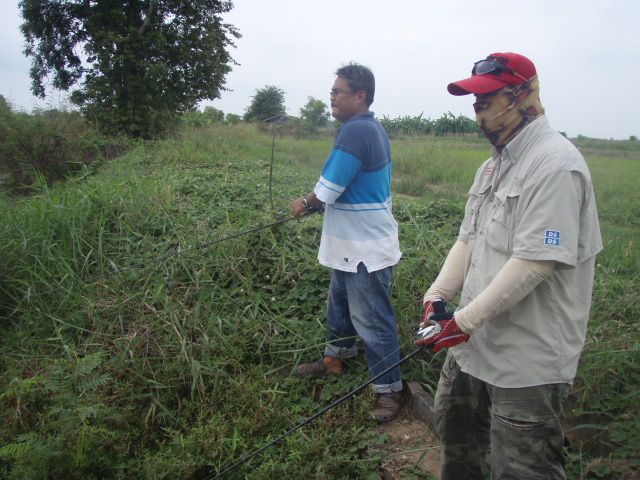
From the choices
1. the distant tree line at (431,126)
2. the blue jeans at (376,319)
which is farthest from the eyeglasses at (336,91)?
the distant tree line at (431,126)

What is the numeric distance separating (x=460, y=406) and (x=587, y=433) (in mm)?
921

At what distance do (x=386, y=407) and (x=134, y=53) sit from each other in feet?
41.7

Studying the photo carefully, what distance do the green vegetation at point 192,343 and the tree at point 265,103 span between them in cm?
1240

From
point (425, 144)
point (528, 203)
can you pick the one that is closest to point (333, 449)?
point (528, 203)

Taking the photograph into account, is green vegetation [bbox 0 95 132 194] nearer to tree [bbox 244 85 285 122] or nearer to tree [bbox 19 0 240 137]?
tree [bbox 19 0 240 137]

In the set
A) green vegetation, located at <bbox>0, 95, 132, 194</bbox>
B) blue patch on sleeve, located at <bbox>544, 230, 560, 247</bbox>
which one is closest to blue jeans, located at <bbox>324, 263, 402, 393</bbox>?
blue patch on sleeve, located at <bbox>544, 230, 560, 247</bbox>

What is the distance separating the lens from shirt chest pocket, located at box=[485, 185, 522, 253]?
1.53 m

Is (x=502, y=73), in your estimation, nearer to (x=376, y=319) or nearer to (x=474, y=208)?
(x=474, y=208)

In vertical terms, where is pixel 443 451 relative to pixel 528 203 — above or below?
below

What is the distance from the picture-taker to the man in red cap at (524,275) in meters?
1.41

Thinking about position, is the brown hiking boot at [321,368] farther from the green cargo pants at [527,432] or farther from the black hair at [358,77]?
the black hair at [358,77]

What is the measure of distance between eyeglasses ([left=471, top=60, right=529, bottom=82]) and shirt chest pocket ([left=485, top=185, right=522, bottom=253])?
369mm

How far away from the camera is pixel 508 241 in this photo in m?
1.54

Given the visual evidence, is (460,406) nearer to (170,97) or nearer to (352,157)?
(352,157)
